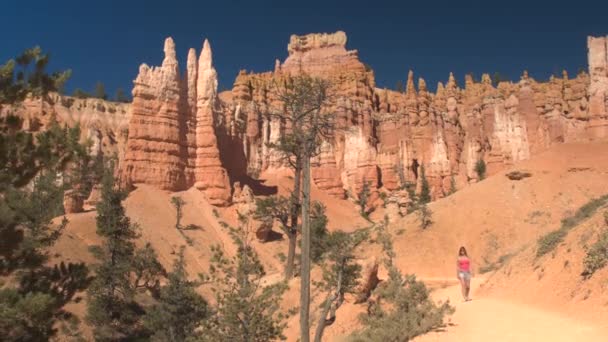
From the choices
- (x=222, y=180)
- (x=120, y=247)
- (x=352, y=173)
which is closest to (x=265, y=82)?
(x=352, y=173)

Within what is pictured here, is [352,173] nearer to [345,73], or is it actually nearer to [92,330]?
[345,73]

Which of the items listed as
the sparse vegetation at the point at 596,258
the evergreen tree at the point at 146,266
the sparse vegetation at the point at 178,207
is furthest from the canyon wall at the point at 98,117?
the sparse vegetation at the point at 596,258

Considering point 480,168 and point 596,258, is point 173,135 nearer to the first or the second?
point 480,168

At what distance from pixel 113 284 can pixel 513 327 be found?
73.8 ft

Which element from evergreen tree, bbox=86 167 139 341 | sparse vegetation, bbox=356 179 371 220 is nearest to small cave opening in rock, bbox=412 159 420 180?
sparse vegetation, bbox=356 179 371 220

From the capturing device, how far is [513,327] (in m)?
12.7

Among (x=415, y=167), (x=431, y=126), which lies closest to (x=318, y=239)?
(x=415, y=167)

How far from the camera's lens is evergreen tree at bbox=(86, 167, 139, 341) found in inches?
1105

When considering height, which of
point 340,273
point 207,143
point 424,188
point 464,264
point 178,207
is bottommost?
point 340,273

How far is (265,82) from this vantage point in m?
91.3

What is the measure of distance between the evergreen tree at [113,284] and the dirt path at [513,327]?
1810 centimetres

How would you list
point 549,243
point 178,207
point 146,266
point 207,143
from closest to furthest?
point 549,243 → point 146,266 → point 178,207 → point 207,143

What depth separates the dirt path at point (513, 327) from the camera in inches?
452

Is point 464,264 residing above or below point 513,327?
above
